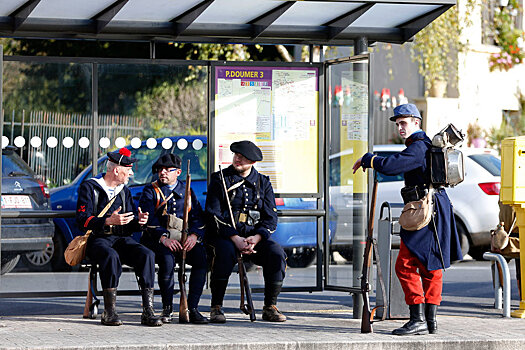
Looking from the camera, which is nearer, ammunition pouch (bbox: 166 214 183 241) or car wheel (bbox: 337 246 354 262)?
ammunition pouch (bbox: 166 214 183 241)

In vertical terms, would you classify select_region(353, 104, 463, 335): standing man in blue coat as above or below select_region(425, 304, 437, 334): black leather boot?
above

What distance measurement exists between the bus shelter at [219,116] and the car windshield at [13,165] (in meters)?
0.05

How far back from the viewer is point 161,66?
10.1 meters

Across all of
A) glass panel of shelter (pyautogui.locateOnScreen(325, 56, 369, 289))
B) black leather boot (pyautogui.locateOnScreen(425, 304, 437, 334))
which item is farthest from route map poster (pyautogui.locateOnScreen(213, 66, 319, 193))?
black leather boot (pyautogui.locateOnScreen(425, 304, 437, 334))

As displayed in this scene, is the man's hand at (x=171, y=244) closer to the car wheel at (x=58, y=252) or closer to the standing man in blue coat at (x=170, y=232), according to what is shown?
the standing man in blue coat at (x=170, y=232)

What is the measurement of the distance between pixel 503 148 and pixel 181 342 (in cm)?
376

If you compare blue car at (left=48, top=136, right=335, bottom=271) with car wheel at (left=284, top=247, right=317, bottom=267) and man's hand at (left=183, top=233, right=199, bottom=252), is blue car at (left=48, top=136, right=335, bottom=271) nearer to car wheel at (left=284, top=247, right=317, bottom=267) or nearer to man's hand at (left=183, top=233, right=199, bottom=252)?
car wheel at (left=284, top=247, right=317, bottom=267)

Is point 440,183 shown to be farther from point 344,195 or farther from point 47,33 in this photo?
point 47,33

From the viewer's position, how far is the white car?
49.1 ft

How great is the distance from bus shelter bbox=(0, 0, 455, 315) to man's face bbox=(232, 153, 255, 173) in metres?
0.54

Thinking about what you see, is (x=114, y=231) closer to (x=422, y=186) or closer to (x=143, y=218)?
(x=143, y=218)

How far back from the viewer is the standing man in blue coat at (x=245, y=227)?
9.28 meters

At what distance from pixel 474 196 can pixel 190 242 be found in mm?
6798

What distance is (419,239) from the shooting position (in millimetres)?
8531
